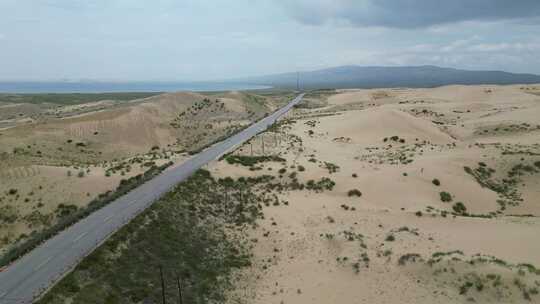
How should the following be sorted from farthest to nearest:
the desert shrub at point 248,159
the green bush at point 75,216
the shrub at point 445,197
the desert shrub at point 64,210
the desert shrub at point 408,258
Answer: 1. the desert shrub at point 248,159
2. the shrub at point 445,197
3. the desert shrub at point 64,210
4. the desert shrub at point 408,258
5. the green bush at point 75,216

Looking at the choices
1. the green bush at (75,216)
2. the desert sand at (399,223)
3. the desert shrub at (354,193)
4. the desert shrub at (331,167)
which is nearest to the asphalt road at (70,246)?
the green bush at (75,216)

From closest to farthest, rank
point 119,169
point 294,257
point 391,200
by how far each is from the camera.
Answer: point 294,257
point 391,200
point 119,169

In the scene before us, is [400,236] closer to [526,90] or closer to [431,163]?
[431,163]

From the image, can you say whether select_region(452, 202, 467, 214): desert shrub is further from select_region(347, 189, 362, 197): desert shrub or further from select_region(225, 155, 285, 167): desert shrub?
select_region(225, 155, 285, 167): desert shrub

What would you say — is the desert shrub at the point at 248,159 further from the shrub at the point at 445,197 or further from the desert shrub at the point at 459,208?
the desert shrub at the point at 459,208

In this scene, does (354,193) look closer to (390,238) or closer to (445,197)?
(445,197)

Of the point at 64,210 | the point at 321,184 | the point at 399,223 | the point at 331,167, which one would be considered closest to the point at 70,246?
the point at 64,210

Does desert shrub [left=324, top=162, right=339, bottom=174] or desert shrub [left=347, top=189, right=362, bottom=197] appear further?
desert shrub [left=324, top=162, right=339, bottom=174]

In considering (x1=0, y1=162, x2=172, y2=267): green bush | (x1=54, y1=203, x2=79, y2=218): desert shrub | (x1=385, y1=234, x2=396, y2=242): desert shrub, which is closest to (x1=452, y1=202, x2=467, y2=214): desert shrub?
(x1=385, y1=234, x2=396, y2=242): desert shrub

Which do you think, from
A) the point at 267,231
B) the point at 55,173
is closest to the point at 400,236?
the point at 267,231
